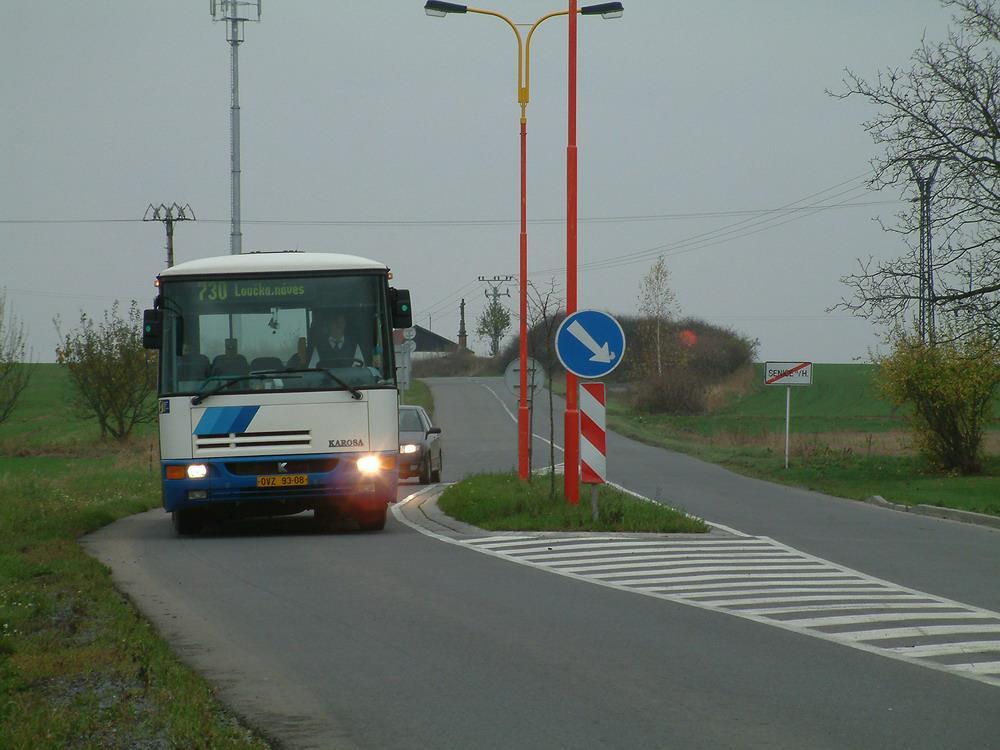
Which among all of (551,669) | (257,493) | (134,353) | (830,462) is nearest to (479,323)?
(134,353)

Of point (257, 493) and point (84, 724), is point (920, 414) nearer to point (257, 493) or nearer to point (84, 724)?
point (257, 493)

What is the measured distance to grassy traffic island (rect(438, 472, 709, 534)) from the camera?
1617cm

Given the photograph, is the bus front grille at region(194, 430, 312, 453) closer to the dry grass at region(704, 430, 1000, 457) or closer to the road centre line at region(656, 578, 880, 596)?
the road centre line at region(656, 578, 880, 596)

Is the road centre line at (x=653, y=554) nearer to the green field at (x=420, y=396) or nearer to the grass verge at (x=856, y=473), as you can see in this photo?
the grass verge at (x=856, y=473)

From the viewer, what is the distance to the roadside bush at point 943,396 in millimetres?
32094

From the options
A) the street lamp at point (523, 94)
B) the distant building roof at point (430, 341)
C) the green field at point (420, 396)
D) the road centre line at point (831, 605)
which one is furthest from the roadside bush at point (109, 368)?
the distant building roof at point (430, 341)

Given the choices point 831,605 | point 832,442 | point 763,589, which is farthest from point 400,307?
point 832,442

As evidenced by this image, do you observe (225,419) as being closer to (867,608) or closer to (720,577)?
(720,577)

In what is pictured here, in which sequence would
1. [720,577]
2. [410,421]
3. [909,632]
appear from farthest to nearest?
[410,421] → [720,577] → [909,632]

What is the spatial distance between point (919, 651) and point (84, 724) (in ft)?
16.7

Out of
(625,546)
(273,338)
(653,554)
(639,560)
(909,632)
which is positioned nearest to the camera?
(909,632)

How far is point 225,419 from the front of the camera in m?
15.0

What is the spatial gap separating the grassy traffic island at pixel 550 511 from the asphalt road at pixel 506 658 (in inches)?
79.1

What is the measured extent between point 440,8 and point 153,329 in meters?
10.9
